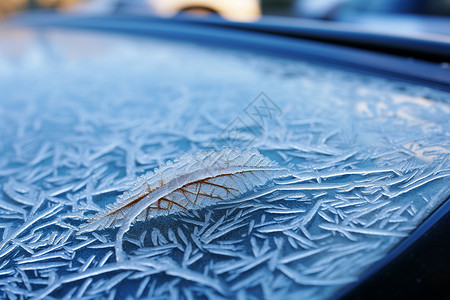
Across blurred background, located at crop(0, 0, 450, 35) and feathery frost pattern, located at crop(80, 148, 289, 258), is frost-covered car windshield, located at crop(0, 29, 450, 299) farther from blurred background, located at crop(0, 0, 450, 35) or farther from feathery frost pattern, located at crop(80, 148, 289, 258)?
blurred background, located at crop(0, 0, 450, 35)

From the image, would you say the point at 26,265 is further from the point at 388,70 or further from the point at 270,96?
the point at 388,70

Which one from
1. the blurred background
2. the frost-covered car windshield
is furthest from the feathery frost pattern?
the blurred background

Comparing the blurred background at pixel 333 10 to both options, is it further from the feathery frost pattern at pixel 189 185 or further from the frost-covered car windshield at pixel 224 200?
the feathery frost pattern at pixel 189 185

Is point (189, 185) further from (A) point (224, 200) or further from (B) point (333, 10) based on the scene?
(B) point (333, 10)

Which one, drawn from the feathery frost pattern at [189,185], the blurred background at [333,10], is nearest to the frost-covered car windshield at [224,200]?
the feathery frost pattern at [189,185]

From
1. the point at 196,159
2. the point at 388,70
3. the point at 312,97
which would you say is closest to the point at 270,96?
the point at 312,97

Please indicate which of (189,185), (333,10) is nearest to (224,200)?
(189,185)

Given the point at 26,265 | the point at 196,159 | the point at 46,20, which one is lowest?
the point at 26,265
